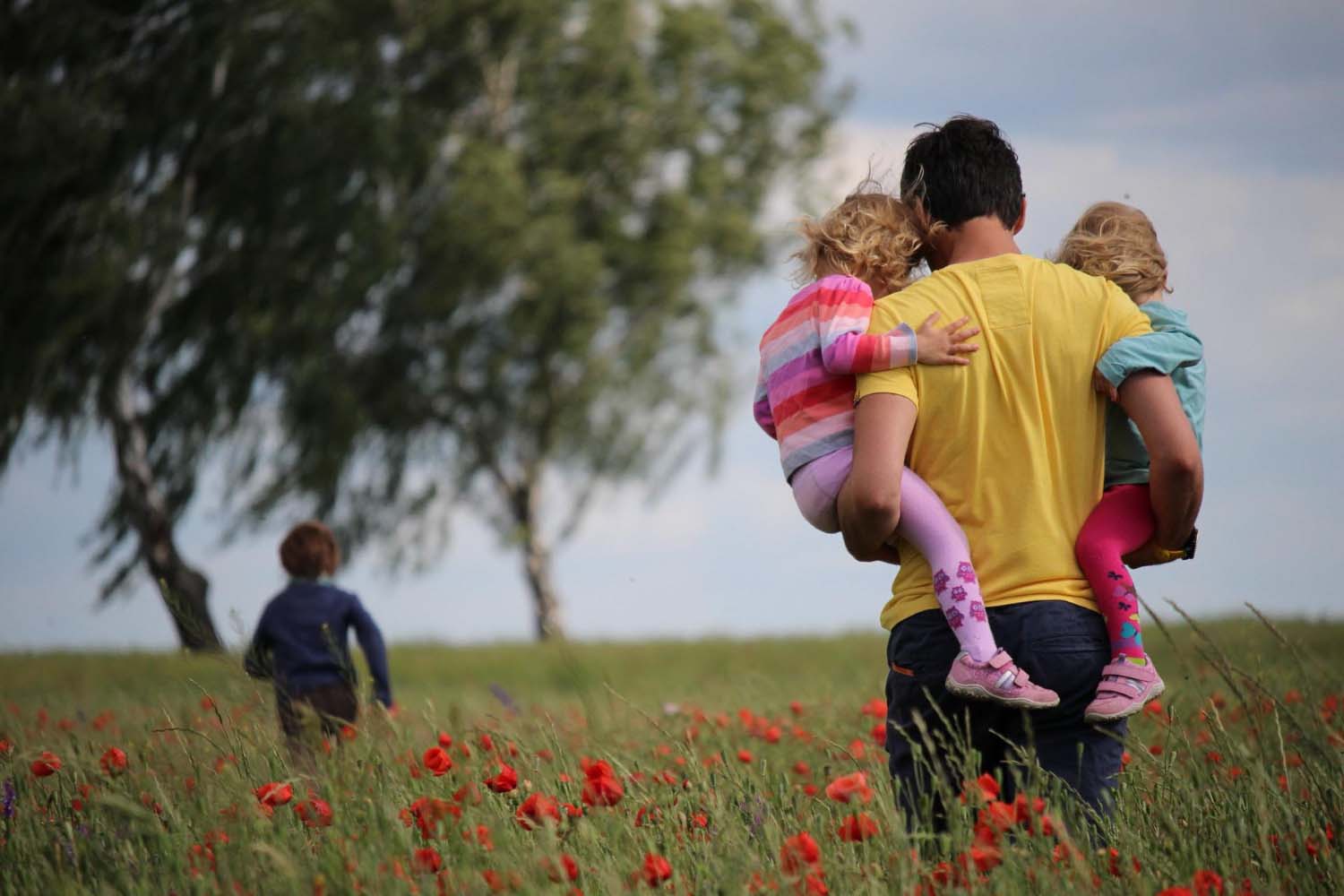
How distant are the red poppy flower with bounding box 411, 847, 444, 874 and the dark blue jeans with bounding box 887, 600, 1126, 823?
102 cm

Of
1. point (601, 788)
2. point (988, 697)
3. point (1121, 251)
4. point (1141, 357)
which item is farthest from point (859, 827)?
point (1121, 251)

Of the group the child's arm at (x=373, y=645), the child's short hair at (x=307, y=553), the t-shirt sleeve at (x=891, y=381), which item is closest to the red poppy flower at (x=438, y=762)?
the t-shirt sleeve at (x=891, y=381)

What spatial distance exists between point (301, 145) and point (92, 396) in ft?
13.1

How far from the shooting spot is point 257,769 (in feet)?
12.2

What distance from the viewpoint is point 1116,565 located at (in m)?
2.75

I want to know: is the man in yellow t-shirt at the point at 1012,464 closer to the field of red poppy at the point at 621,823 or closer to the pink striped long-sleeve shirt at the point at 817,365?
the pink striped long-sleeve shirt at the point at 817,365

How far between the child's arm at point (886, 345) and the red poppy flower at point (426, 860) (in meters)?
1.35

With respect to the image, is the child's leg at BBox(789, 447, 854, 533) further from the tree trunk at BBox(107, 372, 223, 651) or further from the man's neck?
the tree trunk at BBox(107, 372, 223, 651)

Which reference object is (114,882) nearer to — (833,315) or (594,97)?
(833,315)

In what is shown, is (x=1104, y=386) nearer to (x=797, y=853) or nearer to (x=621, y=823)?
(x=797, y=853)

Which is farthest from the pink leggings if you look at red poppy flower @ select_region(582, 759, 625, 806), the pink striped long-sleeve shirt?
red poppy flower @ select_region(582, 759, 625, 806)

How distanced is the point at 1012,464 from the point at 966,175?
675 millimetres

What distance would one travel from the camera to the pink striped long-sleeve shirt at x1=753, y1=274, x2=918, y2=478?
2.85 meters

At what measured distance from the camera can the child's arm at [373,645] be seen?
607 centimetres
